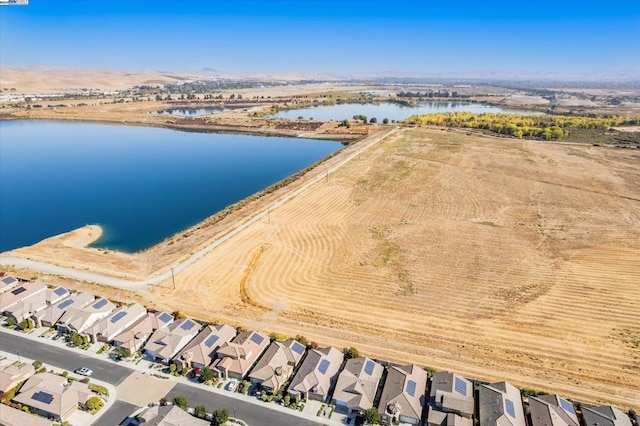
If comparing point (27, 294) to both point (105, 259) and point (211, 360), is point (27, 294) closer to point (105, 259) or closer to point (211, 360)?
Result: point (105, 259)

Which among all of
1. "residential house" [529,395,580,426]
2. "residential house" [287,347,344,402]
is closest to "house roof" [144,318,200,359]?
"residential house" [287,347,344,402]

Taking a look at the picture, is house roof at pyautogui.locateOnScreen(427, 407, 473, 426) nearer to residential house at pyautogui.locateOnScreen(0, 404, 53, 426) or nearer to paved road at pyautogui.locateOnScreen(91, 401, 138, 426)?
paved road at pyautogui.locateOnScreen(91, 401, 138, 426)

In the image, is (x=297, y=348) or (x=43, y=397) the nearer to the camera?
(x=43, y=397)

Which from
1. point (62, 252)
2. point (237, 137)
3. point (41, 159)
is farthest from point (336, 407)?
point (237, 137)

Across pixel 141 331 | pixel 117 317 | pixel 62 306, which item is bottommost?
pixel 141 331

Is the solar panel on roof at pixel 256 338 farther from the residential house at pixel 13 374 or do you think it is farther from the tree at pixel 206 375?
the residential house at pixel 13 374

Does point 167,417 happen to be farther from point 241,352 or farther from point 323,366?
point 323,366

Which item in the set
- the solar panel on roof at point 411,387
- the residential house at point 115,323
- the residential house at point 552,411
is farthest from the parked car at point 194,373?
the residential house at point 552,411

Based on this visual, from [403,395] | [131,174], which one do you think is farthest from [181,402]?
[131,174]
